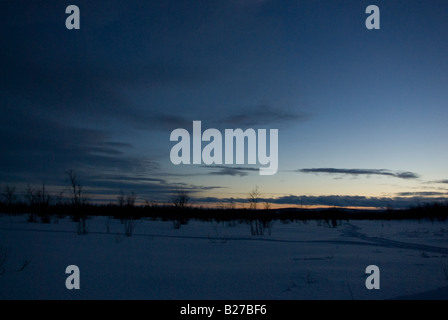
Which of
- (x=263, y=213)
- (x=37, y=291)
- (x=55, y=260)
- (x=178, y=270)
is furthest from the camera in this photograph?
(x=263, y=213)

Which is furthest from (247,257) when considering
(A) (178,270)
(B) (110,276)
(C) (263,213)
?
(C) (263,213)

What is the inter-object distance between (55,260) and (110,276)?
2.18m

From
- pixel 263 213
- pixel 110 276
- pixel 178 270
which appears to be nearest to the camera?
pixel 110 276

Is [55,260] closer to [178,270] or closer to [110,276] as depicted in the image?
[110,276]

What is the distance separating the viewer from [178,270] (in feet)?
18.5

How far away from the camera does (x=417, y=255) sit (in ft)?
24.1
